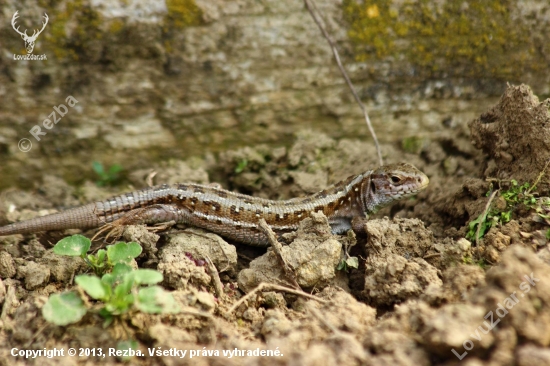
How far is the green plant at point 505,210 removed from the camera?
338 cm

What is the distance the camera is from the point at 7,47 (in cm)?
430

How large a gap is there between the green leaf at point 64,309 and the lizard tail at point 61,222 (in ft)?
4.29

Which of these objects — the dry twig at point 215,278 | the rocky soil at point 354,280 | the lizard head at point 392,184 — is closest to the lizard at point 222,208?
the lizard head at point 392,184

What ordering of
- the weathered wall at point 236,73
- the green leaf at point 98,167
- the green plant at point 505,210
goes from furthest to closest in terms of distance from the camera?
the green leaf at point 98,167 → the weathered wall at point 236,73 → the green plant at point 505,210

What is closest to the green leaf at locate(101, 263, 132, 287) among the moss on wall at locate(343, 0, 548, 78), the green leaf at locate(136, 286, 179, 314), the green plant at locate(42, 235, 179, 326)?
the green plant at locate(42, 235, 179, 326)

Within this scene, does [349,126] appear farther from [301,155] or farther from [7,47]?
[7,47]

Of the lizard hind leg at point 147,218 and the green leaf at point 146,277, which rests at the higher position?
the green leaf at point 146,277

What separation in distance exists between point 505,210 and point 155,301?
255 cm

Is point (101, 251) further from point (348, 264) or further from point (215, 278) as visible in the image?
point (348, 264)

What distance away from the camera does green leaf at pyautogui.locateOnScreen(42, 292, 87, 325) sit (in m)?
2.55

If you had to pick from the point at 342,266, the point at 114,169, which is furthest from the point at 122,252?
the point at 114,169

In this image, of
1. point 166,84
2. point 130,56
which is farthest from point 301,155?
point 130,56

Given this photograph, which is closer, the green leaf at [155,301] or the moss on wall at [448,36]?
the green leaf at [155,301]

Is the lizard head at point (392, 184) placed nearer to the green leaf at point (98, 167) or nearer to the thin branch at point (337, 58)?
the thin branch at point (337, 58)
